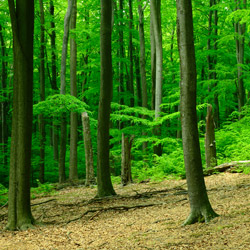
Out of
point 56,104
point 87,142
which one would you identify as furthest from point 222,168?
point 56,104

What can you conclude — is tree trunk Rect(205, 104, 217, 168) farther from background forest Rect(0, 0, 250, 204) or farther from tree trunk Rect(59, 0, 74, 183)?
tree trunk Rect(59, 0, 74, 183)

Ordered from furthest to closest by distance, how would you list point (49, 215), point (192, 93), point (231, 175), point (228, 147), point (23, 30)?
point (228, 147)
point (231, 175)
point (49, 215)
point (23, 30)
point (192, 93)

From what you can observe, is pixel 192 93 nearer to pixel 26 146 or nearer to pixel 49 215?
pixel 26 146

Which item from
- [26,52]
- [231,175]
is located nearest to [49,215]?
[26,52]

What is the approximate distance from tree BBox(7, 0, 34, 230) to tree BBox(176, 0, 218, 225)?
3490 millimetres

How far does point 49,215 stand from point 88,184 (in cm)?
489

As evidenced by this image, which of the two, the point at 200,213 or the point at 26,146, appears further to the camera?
the point at 26,146

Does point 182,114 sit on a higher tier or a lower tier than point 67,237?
higher

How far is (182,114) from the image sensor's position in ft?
18.2

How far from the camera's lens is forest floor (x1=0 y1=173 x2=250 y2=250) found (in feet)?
15.7

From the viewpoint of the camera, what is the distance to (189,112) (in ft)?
17.9

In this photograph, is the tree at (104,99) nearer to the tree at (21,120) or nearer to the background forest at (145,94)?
the tree at (21,120)

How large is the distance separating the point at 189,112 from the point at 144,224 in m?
2.47

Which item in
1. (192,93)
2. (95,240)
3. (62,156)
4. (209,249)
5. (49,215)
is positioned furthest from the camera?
(62,156)
